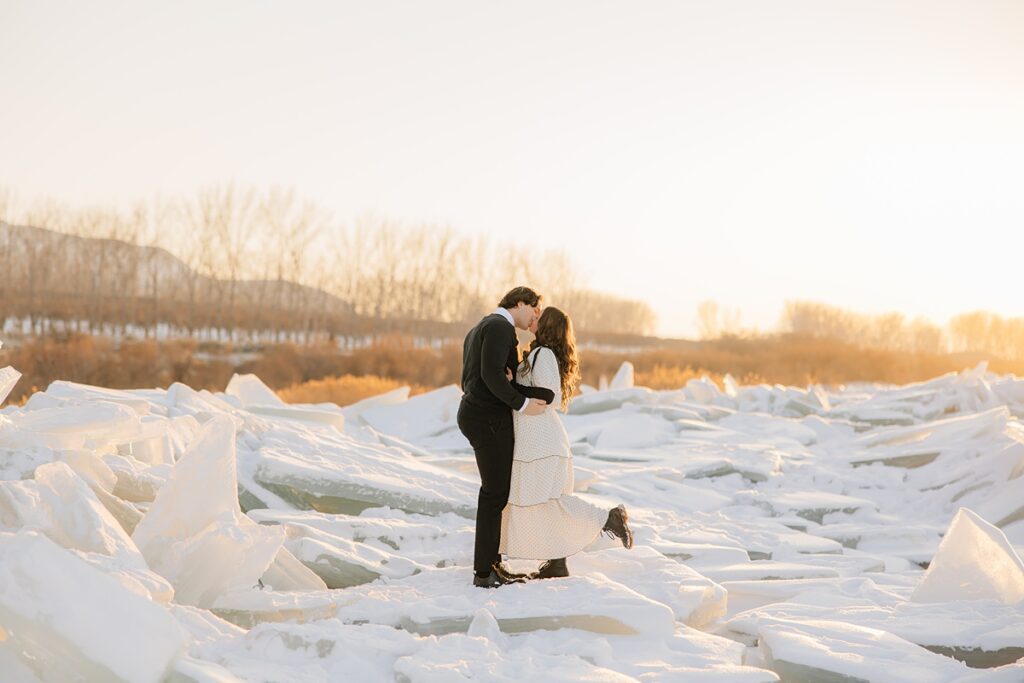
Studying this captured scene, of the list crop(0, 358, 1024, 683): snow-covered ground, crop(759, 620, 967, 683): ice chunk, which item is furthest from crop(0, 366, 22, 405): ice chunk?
crop(759, 620, 967, 683): ice chunk

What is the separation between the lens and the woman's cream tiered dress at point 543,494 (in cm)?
365

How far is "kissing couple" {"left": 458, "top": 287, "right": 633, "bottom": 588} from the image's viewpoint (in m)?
3.59

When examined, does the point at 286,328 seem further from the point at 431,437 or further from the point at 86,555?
the point at 86,555

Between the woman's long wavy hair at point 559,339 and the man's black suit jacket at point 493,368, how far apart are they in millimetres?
138

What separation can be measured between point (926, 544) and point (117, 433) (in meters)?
4.73

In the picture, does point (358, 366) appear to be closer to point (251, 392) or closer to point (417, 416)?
point (417, 416)

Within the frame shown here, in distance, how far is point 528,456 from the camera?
12.0 feet

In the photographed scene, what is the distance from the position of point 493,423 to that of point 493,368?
10.7 inches

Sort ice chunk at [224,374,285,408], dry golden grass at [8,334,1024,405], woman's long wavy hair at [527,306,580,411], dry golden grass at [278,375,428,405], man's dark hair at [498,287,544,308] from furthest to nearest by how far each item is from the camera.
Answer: dry golden grass at [8,334,1024,405], dry golden grass at [278,375,428,405], ice chunk at [224,374,285,408], woman's long wavy hair at [527,306,580,411], man's dark hair at [498,287,544,308]

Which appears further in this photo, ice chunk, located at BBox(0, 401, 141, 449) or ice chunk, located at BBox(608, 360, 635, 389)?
ice chunk, located at BBox(608, 360, 635, 389)

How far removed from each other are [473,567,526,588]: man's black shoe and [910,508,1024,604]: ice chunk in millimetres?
1688

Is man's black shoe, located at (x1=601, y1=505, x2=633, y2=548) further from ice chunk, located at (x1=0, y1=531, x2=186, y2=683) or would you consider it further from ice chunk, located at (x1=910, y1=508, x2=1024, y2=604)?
ice chunk, located at (x1=0, y1=531, x2=186, y2=683)

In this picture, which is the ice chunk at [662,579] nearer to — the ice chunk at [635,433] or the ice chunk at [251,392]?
the ice chunk at [635,433]

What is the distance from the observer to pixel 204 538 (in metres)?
3.29
